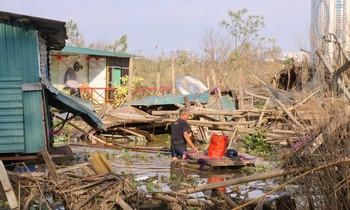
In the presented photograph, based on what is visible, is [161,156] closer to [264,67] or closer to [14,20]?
[14,20]

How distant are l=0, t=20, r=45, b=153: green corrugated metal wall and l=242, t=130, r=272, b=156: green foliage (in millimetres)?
7958

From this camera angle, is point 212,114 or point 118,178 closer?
point 118,178

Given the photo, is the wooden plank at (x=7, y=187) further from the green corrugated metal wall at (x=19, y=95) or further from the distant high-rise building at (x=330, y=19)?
the distant high-rise building at (x=330, y=19)

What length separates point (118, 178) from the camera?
8.43m

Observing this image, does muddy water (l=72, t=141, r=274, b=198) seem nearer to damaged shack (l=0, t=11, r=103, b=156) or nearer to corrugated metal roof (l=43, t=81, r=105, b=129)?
corrugated metal roof (l=43, t=81, r=105, b=129)

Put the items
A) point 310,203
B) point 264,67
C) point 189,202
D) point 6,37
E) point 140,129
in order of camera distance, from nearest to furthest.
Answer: point 310,203
point 189,202
point 6,37
point 140,129
point 264,67

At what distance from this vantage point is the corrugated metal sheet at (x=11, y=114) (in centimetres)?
1318

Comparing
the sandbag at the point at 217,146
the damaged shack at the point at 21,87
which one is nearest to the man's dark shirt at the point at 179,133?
the sandbag at the point at 217,146

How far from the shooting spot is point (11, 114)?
1323 cm

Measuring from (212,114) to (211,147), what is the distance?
246 inches

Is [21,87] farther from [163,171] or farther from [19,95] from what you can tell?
[163,171]

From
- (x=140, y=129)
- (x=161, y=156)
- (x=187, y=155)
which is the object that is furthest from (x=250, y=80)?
(x=187, y=155)

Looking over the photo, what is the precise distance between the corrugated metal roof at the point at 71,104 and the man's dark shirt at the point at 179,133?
204cm

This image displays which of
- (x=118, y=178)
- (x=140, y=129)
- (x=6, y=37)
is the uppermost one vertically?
(x=6, y=37)
